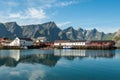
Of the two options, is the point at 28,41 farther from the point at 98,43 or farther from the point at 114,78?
the point at 114,78

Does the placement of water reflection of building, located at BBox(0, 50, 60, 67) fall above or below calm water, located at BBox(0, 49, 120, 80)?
above

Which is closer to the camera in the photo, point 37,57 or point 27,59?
point 27,59

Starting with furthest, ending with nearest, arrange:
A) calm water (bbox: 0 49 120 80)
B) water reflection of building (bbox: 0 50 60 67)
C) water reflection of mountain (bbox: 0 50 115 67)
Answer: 1. water reflection of mountain (bbox: 0 50 115 67)
2. water reflection of building (bbox: 0 50 60 67)
3. calm water (bbox: 0 49 120 80)

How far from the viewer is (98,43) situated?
168125mm

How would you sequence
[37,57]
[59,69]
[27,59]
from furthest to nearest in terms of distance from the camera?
[37,57]
[27,59]
[59,69]

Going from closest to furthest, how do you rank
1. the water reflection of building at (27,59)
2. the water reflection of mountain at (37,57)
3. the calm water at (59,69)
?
the calm water at (59,69), the water reflection of building at (27,59), the water reflection of mountain at (37,57)

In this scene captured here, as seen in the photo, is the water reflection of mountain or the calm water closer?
the calm water

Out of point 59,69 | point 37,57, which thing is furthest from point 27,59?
point 59,69

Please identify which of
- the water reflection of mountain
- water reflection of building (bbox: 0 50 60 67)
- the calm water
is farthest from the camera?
the water reflection of mountain

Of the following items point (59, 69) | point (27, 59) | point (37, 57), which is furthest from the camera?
point (37, 57)

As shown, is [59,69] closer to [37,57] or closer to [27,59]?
[27,59]

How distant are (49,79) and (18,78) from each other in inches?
203

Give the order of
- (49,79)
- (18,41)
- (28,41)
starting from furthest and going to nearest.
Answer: (28,41) → (18,41) → (49,79)

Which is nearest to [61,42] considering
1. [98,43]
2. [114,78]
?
[98,43]
